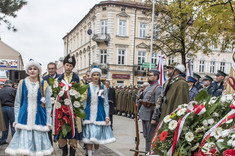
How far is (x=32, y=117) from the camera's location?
4402 mm

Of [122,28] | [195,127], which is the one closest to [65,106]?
[195,127]

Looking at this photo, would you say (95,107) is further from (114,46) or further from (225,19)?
(114,46)

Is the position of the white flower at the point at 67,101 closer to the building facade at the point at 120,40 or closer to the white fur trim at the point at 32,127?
the white fur trim at the point at 32,127

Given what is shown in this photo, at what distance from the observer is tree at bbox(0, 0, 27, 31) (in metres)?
16.3

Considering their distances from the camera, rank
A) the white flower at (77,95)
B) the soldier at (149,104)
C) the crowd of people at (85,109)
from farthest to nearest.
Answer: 1. the soldier at (149,104)
2. the white flower at (77,95)
3. the crowd of people at (85,109)

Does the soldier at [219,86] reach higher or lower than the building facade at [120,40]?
lower

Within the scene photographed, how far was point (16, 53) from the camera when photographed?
30422 millimetres

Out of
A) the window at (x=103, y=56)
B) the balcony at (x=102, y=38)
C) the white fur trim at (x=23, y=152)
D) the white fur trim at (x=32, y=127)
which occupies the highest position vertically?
the balcony at (x=102, y=38)

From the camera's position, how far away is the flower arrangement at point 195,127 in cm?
250

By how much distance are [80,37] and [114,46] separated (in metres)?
12.5

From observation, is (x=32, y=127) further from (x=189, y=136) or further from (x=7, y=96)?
(x=7, y=96)

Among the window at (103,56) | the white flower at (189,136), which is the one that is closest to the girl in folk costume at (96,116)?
the white flower at (189,136)

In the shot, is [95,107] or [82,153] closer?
[95,107]

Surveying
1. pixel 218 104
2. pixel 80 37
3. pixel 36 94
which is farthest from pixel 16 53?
pixel 218 104
